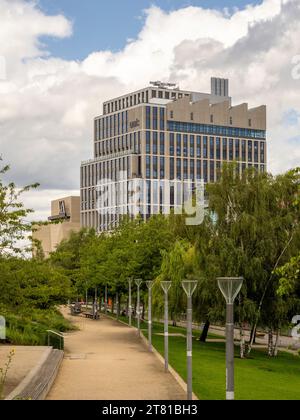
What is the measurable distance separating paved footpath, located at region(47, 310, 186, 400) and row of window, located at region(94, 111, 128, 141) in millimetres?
134256

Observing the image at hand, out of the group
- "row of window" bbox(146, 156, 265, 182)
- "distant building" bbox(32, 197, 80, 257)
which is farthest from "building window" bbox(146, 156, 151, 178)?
"distant building" bbox(32, 197, 80, 257)

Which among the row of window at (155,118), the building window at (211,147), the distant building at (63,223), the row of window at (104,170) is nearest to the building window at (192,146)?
the building window at (211,147)

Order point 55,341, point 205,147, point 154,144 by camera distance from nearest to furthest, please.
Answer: point 55,341, point 154,144, point 205,147

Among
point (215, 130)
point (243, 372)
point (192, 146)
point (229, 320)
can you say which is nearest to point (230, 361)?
point (229, 320)

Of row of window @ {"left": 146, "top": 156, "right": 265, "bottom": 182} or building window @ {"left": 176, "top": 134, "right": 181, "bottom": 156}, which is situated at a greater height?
building window @ {"left": 176, "top": 134, "right": 181, "bottom": 156}

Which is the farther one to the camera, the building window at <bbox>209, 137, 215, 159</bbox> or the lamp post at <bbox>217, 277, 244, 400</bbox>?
the building window at <bbox>209, 137, 215, 159</bbox>

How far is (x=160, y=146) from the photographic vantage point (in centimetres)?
16850

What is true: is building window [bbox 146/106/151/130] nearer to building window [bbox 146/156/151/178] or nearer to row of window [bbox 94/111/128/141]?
building window [bbox 146/156/151/178]

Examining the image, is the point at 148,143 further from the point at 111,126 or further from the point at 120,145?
the point at 111,126

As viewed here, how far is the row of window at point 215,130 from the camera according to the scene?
171 meters

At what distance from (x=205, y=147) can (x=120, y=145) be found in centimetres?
1872

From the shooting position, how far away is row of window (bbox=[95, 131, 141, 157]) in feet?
552
